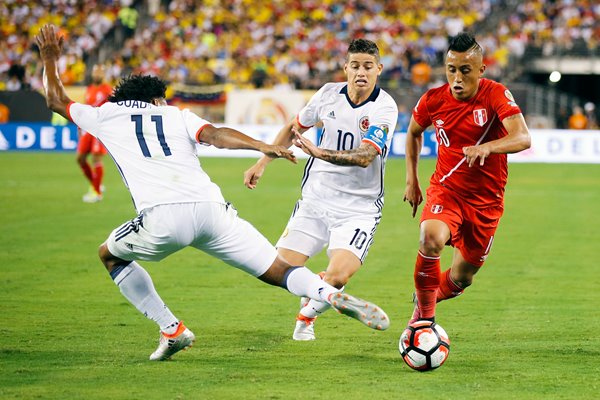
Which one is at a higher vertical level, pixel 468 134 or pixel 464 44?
pixel 464 44

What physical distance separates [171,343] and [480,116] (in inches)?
110

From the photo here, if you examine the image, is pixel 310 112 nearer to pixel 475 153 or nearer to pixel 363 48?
pixel 363 48

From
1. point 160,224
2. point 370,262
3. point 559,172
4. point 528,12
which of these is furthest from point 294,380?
point 528,12

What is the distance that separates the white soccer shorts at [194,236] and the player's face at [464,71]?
6.15ft

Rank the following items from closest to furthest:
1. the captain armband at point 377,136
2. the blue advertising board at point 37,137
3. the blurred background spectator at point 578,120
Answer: the captain armband at point 377,136 → the blue advertising board at point 37,137 → the blurred background spectator at point 578,120

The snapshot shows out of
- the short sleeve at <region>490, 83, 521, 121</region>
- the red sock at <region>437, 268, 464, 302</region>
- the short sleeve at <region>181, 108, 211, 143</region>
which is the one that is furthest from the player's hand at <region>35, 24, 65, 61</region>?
the red sock at <region>437, 268, 464, 302</region>

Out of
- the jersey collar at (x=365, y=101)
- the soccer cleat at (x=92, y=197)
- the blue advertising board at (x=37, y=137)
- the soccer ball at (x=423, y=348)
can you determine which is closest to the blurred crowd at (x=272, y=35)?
the blue advertising board at (x=37, y=137)

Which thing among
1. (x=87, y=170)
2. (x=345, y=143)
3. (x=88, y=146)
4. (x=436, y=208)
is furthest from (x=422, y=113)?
(x=87, y=170)

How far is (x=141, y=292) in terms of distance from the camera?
7098mm

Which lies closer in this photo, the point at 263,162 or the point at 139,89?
the point at 139,89

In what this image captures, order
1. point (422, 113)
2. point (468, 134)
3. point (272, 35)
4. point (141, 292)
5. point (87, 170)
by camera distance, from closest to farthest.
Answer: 1. point (141, 292)
2. point (468, 134)
3. point (422, 113)
4. point (87, 170)
5. point (272, 35)

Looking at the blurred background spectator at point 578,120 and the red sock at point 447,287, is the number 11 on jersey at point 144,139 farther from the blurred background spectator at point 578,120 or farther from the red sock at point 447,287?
the blurred background spectator at point 578,120

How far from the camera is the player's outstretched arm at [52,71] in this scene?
7199 millimetres

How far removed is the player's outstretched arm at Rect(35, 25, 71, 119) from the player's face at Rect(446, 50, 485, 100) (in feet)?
9.18
